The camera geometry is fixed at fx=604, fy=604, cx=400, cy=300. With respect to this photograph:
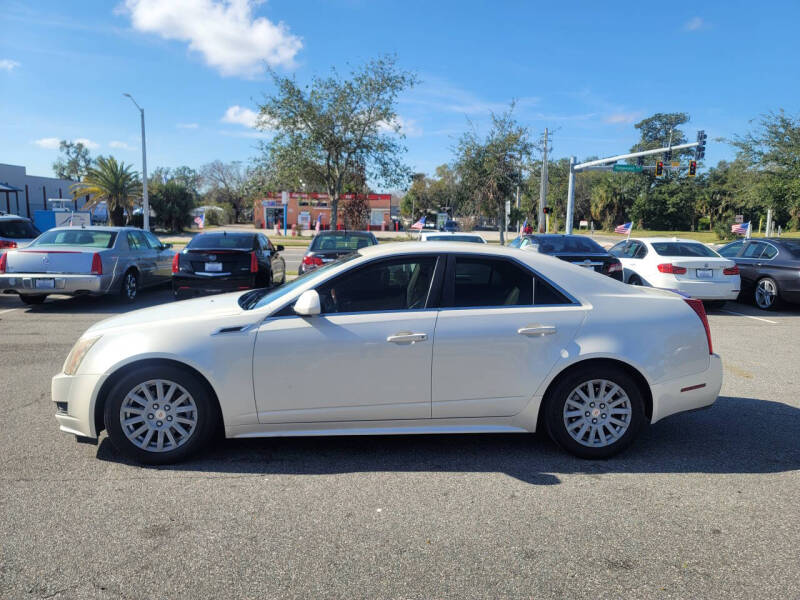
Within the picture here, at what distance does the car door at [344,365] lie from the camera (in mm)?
4105

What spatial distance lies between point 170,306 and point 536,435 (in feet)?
10.3

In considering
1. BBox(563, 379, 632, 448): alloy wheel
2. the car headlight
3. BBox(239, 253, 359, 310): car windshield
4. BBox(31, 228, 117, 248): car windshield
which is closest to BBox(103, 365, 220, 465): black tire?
the car headlight

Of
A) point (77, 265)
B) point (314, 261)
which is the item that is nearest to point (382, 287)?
point (314, 261)

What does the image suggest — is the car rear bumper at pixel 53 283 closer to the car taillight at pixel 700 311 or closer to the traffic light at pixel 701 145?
the car taillight at pixel 700 311

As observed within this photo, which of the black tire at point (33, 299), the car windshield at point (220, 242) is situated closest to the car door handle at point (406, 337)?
the car windshield at point (220, 242)

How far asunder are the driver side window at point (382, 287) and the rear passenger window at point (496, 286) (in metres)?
0.23

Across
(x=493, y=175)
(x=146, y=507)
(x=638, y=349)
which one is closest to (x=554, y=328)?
(x=638, y=349)

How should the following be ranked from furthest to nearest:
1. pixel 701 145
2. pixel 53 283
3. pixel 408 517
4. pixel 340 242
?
1. pixel 701 145
2. pixel 340 242
3. pixel 53 283
4. pixel 408 517

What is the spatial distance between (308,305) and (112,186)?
153 ft

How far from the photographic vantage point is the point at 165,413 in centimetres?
414

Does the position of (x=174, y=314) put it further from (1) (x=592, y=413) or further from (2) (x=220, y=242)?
(2) (x=220, y=242)

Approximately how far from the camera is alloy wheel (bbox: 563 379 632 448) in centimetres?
432

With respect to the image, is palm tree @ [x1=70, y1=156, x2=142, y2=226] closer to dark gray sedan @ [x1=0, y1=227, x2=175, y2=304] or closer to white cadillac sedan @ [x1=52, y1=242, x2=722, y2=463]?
dark gray sedan @ [x1=0, y1=227, x2=175, y2=304]

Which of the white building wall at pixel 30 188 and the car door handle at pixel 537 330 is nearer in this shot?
the car door handle at pixel 537 330
